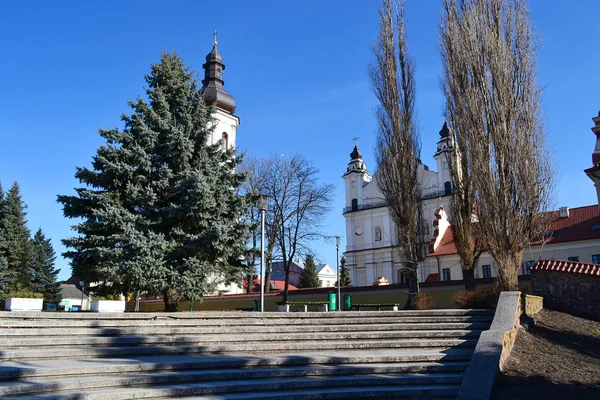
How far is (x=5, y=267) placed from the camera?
29.9m

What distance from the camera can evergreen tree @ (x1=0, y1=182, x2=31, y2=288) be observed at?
31.6 m

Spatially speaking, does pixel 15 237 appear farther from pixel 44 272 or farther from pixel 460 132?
pixel 460 132

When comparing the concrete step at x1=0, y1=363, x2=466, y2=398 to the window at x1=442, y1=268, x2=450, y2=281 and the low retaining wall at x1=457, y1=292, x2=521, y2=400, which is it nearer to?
the low retaining wall at x1=457, y1=292, x2=521, y2=400

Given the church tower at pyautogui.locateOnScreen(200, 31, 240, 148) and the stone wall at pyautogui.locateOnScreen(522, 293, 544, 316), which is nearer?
the stone wall at pyautogui.locateOnScreen(522, 293, 544, 316)

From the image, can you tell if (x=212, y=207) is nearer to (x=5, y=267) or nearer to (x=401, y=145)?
(x=401, y=145)

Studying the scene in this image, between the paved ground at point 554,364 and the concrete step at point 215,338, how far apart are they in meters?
1.26

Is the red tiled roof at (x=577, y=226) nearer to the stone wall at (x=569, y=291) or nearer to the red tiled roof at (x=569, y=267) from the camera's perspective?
the red tiled roof at (x=569, y=267)

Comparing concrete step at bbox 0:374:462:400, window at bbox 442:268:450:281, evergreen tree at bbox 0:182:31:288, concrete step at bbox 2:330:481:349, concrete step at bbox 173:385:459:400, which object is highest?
evergreen tree at bbox 0:182:31:288

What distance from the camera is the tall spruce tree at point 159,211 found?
1574cm

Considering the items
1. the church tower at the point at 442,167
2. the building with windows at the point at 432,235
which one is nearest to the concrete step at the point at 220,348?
the building with windows at the point at 432,235

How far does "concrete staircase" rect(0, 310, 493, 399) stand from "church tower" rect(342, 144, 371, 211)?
51.8 metres

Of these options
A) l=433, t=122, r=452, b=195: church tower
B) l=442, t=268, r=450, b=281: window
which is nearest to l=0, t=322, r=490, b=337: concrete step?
l=442, t=268, r=450, b=281: window

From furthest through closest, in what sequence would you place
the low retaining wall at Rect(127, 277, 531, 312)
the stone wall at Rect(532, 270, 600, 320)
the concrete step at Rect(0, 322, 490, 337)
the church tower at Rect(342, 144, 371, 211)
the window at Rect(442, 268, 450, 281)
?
the church tower at Rect(342, 144, 371, 211), the window at Rect(442, 268, 450, 281), the low retaining wall at Rect(127, 277, 531, 312), the stone wall at Rect(532, 270, 600, 320), the concrete step at Rect(0, 322, 490, 337)

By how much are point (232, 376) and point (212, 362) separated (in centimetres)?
55
